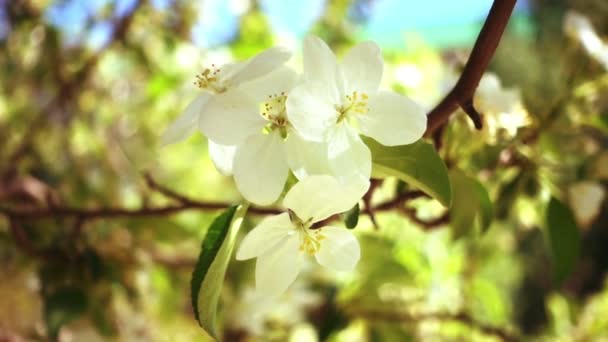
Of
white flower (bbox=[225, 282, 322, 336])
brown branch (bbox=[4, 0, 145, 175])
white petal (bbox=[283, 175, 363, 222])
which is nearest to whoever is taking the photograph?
white petal (bbox=[283, 175, 363, 222])

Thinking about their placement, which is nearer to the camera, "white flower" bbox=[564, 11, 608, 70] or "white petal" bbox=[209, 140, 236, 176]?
"white petal" bbox=[209, 140, 236, 176]

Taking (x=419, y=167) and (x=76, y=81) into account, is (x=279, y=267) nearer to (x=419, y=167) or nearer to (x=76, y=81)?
(x=419, y=167)

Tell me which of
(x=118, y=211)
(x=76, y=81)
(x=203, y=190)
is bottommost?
(x=203, y=190)

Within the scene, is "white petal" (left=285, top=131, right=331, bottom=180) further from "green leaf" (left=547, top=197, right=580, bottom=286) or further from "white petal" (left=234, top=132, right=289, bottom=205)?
"green leaf" (left=547, top=197, right=580, bottom=286)

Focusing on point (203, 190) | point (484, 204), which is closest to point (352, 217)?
point (484, 204)

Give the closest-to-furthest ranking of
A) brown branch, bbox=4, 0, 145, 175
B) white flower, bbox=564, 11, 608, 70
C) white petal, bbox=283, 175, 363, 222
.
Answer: white petal, bbox=283, 175, 363, 222 < white flower, bbox=564, 11, 608, 70 < brown branch, bbox=4, 0, 145, 175

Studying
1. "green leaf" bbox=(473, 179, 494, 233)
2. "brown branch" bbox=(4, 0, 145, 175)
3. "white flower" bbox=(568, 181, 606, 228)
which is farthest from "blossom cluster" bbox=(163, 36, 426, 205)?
"brown branch" bbox=(4, 0, 145, 175)

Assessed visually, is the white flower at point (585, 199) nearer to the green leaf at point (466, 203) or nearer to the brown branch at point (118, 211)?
the green leaf at point (466, 203)
